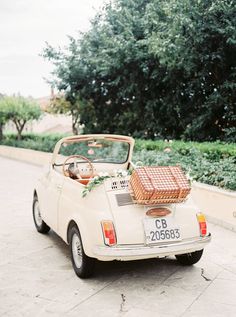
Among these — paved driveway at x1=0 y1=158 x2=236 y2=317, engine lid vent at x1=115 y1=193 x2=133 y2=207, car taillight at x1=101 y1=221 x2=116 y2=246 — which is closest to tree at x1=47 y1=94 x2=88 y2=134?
paved driveway at x1=0 y1=158 x2=236 y2=317

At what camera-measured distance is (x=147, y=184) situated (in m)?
4.60

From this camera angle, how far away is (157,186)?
4605 millimetres

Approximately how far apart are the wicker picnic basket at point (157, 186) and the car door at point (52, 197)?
143 cm

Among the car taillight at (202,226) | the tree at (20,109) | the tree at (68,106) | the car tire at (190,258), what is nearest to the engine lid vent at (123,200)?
the car taillight at (202,226)

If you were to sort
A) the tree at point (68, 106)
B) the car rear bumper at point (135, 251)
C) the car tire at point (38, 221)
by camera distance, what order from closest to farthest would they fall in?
the car rear bumper at point (135, 251) < the car tire at point (38, 221) < the tree at point (68, 106)

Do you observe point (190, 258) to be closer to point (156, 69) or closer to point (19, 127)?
point (156, 69)

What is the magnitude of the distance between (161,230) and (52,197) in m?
1.93

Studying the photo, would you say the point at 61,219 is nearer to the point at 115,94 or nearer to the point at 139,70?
the point at 139,70

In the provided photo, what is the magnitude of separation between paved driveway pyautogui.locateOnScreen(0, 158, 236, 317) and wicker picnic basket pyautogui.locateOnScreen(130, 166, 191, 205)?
38.8 inches

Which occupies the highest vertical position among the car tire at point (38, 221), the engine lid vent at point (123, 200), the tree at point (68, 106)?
the tree at point (68, 106)

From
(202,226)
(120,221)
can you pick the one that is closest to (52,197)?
(120,221)

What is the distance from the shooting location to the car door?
19.2ft

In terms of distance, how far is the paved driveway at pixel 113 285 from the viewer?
13.9ft

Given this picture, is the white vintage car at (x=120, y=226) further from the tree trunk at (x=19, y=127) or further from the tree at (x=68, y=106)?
the tree trunk at (x=19, y=127)
